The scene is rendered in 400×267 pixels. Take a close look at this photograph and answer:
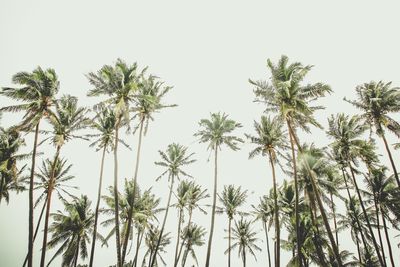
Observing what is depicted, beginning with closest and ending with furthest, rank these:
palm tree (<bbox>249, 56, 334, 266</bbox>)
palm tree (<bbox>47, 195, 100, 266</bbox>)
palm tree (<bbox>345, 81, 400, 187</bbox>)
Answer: palm tree (<bbox>249, 56, 334, 266</bbox>) → palm tree (<bbox>345, 81, 400, 187</bbox>) → palm tree (<bbox>47, 195, 100, 266</bbox>)

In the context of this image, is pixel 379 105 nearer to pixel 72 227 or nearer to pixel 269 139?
pixel 269 139

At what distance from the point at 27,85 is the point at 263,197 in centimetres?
2685

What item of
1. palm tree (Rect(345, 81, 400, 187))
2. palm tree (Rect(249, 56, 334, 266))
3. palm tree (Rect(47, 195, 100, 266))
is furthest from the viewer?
palm tree (Rect(47, 195, 100, 266))

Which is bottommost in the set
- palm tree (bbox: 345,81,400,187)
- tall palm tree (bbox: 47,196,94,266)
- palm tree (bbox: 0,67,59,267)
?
tall palm tree (bbox: 47,196,94,266)

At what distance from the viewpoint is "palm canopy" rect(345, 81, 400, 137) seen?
22062 millimetres

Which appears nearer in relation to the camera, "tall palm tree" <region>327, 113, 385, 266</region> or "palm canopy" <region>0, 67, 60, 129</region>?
"palm canopy" <region>0, 67, 60, 129</region>

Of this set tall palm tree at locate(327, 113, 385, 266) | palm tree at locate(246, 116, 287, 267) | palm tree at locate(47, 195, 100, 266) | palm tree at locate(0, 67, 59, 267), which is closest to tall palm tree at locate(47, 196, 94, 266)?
palm tree at locate(47, 195, 100, 266)

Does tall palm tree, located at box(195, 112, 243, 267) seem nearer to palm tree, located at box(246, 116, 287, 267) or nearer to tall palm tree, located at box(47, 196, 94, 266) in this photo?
palm tree, located at box(246, 116, 287, 267)

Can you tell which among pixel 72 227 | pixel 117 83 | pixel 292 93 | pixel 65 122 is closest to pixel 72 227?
pixel 72 227

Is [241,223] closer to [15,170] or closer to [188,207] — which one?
[188,207]

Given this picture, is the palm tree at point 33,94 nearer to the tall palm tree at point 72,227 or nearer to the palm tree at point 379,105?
the tall palm tree at point 72,227

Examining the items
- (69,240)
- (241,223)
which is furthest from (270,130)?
(69,240)

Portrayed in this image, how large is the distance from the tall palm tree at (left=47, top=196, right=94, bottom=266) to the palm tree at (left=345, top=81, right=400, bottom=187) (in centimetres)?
2910

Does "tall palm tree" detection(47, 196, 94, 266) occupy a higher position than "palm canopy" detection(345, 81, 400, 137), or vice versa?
"palm canopy" detection(345, 81, 400, 137)
